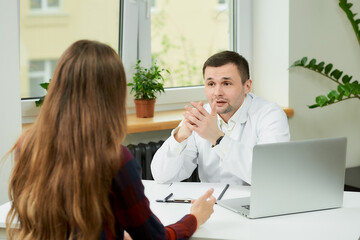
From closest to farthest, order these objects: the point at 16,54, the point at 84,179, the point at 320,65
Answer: the point at 84,179, the point at 16,54, the point at 320,65

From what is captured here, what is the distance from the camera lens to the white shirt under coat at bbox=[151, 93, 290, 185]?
223cm

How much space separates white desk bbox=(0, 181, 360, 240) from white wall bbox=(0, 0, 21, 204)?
603 millimetres

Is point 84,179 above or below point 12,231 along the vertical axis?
above

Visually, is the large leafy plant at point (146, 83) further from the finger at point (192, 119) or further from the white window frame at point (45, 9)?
the finger at point (192, 119)

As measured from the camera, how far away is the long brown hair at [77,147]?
1.23 m

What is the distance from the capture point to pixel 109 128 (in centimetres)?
125

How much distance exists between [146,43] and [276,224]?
188 cm

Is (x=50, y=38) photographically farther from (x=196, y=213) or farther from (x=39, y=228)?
(x=39, y=228)

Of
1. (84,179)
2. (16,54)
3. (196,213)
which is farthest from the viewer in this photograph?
(16,54)

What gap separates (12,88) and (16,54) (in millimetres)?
160

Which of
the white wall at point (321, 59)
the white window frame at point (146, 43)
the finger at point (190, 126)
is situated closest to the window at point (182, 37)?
the white window frame at point (146, 43)

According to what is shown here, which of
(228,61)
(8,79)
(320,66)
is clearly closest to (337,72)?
(320,66)

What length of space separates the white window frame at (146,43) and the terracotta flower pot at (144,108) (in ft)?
0.50

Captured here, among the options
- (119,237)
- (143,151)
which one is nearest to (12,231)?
(119,237)
